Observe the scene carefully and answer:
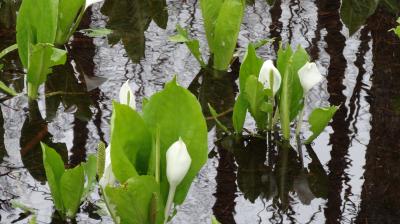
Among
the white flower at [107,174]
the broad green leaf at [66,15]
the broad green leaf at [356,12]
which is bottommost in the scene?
the white flower at [107,174]

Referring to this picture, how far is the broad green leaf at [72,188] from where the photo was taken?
67.1 inches

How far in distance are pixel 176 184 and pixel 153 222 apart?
0.09 metres

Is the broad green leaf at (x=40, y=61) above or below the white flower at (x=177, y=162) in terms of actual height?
above

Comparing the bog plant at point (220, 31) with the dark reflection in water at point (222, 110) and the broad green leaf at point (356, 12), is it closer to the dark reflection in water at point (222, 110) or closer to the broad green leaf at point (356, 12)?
the dark reflection in water at point (222, 110)

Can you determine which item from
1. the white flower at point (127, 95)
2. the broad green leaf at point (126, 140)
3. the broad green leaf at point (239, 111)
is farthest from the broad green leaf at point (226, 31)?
the broad green leaf at point (126, 140)

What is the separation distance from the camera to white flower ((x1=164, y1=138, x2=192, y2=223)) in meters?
1.52

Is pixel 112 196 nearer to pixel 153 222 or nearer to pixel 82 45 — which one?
pixel 153 222

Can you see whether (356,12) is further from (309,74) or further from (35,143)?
(35,143)

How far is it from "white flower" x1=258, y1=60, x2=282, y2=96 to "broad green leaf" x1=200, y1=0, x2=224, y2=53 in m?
0.48

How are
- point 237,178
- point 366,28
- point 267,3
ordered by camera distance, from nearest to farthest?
point 237,178, point 366,28, point 267,3

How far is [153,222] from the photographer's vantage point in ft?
5.31

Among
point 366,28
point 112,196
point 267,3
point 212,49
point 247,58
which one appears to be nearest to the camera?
point 112,196

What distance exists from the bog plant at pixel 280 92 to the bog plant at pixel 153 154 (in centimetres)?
41

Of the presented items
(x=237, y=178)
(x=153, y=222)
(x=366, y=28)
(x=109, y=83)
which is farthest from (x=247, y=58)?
(x=366, y=28)
